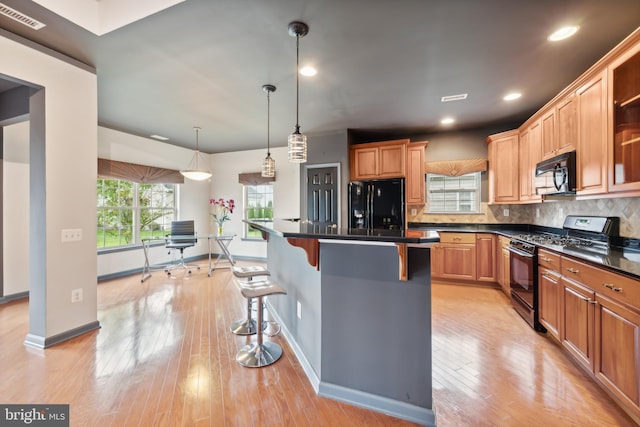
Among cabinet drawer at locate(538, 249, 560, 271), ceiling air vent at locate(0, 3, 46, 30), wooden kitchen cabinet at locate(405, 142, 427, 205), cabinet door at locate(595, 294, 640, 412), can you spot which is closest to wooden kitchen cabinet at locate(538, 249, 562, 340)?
cabinet drawer at locate(538, 249, 560, 271)

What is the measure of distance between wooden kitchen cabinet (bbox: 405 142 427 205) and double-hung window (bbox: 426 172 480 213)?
423 millimetres

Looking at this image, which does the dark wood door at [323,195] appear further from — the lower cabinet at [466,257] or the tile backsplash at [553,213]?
the lower cabinet at [466,257]

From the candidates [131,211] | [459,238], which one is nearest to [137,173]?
[131,211]

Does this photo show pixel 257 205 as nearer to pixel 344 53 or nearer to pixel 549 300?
pixel 344 53

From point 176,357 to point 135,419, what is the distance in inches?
27.8

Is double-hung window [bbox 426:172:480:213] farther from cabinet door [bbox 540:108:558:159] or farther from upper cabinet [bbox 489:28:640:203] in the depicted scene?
upper cabinet [bbox 489:28:640:203]

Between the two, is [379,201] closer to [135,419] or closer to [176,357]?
[176,357]

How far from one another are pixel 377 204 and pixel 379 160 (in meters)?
0.81

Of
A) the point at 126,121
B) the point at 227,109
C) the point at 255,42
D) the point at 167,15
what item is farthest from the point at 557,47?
the point at 126,121

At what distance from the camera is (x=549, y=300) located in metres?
2.57

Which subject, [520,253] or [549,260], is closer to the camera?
[549,260]

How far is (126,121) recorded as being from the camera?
4492mm

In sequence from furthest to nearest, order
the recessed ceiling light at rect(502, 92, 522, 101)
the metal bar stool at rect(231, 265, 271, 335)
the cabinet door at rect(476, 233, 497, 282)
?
the cabinet door at rect(476, 233, 497, 282)
the recessed ceiling light at rect(502, 92, 522, 101)
the metal bar stool at rect(231, 265, 271, 335)

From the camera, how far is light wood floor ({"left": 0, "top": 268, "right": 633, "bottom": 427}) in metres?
1.68
